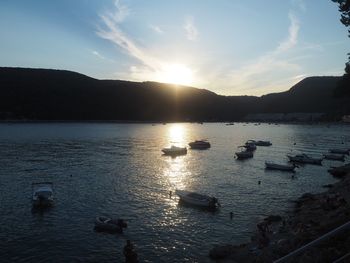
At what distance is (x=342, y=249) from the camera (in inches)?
743

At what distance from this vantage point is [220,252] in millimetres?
34375

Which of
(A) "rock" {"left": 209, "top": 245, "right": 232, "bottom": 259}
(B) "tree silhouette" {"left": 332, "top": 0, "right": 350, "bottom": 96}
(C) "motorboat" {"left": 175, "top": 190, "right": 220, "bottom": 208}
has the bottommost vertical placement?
(A) "rock" {"left": 209, "top": 245, "right": 232, "bottom": 259}

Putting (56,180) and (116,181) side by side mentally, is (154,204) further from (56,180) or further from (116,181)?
(56,180)

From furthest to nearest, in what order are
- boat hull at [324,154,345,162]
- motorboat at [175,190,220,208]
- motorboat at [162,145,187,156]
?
motorboat at [162,145,187,156] → boat hull at [324,154,345,162] → motorboat at [175,190,220,208]

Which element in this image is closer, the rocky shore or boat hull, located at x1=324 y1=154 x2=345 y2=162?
the rocky shore

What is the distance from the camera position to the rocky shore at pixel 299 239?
64.3 ft

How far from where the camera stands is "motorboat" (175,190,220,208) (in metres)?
50.5

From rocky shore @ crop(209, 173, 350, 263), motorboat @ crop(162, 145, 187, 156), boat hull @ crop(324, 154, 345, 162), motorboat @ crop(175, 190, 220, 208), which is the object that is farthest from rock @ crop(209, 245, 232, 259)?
motorboat @ crop(162, 145, 187, 156)

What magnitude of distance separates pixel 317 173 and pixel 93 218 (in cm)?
5540

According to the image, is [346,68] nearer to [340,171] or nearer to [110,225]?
[340,171]

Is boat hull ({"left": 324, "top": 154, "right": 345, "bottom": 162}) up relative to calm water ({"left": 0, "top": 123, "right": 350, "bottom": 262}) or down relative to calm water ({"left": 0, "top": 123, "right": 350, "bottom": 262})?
up

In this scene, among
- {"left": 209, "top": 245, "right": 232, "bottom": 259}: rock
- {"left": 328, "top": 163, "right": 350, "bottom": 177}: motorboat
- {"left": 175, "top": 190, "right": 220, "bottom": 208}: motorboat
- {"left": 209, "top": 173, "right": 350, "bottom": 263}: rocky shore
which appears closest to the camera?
{"left": 209, "top": 173, "right": 350, "bottom": 263}: rocky shore

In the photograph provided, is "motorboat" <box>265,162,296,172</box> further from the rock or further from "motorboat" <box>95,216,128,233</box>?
the rock

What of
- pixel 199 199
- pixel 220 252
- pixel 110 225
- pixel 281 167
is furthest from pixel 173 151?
pixel 220 252
